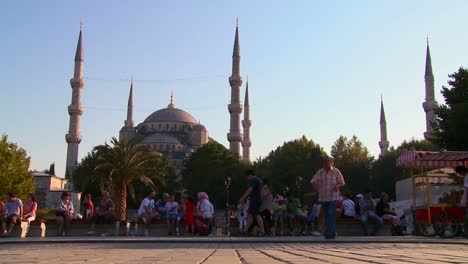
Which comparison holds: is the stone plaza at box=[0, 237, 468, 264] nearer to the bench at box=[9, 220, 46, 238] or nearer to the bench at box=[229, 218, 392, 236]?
the bench at box=[9, 220, 46, 238]

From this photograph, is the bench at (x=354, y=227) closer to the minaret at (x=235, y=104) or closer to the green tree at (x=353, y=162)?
the green tree at (x=353, y=162)

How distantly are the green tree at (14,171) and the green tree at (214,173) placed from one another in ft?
66.6

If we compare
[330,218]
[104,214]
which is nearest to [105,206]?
[104,214]

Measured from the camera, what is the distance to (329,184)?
9.66 meters

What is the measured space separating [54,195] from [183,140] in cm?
3968

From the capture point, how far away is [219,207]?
5528 centimetres

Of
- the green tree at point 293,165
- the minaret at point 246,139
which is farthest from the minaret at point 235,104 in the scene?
the minaret at point 246,139

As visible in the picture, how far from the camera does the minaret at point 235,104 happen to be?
59531mm

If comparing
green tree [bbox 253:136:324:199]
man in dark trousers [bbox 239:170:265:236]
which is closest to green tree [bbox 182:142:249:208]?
green tree [bbox 253:136:324:199]

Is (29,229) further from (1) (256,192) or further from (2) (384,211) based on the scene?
(2) (384,211)

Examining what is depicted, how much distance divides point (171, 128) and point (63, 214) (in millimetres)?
73255

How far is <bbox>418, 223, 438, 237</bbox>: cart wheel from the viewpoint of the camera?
36.6 feet

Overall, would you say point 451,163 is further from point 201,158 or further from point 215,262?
point 201,158

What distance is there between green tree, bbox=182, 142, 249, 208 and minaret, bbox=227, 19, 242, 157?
3.16m
